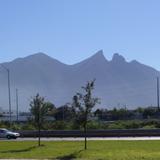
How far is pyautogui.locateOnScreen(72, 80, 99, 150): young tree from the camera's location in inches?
1442


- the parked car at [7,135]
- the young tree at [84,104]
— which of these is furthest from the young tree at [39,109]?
the parked car at [7,135]

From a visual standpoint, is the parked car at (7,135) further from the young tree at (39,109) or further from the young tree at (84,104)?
the young tree at (84,104)

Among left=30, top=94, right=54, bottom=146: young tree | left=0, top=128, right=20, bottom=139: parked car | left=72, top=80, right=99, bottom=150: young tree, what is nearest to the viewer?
left=72, top=80, right=99, bottom=150: young tree

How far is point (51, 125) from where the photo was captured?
8256 centimetres

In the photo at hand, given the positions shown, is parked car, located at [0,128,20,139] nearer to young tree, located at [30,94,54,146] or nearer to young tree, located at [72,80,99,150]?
young tree, located at [30,94,54,146]

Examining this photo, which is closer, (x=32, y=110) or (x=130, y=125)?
(x=32, y=110)

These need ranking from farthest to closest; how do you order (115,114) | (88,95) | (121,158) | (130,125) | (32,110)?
(115,114) < (130,125) < (32,110) < (88,95) < (121,158)

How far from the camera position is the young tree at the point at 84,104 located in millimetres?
36625

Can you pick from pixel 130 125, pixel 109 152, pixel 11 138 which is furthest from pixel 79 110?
pixel 130 125

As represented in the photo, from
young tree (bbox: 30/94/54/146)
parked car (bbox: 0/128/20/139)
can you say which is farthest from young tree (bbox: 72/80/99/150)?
parked car (bbox: 0/128/20/139)

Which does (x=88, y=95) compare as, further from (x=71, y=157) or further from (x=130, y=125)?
(x=130, y=125)

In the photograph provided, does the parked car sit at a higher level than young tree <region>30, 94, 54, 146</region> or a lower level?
lower

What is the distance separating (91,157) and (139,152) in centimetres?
294

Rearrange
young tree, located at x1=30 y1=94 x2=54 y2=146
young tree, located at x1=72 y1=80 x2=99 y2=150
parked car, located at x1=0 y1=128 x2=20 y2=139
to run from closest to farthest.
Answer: young tree, located at x1=72 y1=80 x2=99 y2=150, young tree, located at x1=30 y1=94 x2=54 y2=146, parked car, located at x1=0 y1=128 x2=20 y2=139
